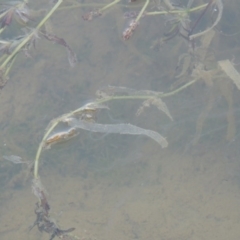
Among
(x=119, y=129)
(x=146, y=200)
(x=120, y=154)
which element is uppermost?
(x=119, y=129)

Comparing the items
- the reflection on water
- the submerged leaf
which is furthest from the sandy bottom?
the submerged leaf

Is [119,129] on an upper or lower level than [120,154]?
upper

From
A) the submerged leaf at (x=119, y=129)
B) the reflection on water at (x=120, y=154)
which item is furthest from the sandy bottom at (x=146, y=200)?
the submerged leaf at (x=119, y=129)

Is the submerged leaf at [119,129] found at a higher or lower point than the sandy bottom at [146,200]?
higher

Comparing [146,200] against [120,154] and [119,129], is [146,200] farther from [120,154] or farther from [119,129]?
[119,129]

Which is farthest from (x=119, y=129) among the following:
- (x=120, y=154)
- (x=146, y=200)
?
(x=146, y=200)

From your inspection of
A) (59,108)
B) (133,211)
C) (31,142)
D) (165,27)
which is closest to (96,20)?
(165,27)

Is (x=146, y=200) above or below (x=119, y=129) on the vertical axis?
below

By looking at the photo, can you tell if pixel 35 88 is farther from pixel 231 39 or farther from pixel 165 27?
pixel 231 39

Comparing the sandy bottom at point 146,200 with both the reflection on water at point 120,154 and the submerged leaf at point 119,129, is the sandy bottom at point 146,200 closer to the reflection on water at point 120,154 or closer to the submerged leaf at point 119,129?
the reflection on water at point 120,154
